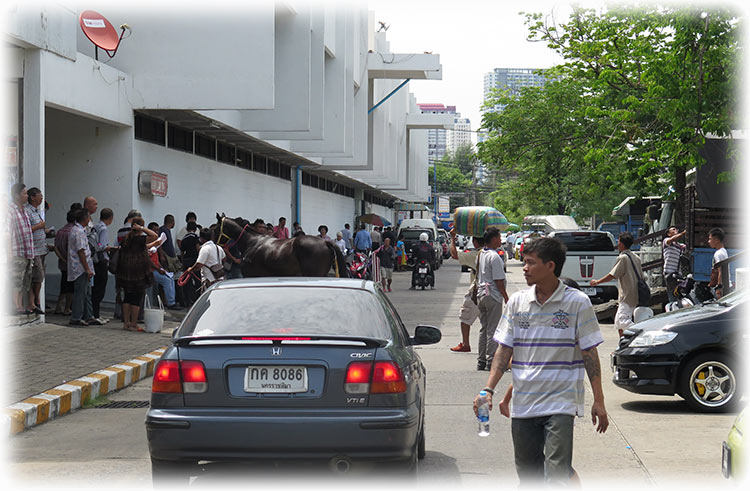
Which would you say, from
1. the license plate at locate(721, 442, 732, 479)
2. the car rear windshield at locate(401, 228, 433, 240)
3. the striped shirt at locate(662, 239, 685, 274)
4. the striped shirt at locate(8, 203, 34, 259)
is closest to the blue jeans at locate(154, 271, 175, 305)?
the striped shirt at locate(8, 203, 34, 259)

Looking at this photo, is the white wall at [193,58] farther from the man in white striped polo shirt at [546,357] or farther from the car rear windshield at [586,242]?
the man in white striped polo shirt at [546,357]

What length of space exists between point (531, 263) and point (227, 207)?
22.0 metres

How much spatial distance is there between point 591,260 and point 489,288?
1068 cm

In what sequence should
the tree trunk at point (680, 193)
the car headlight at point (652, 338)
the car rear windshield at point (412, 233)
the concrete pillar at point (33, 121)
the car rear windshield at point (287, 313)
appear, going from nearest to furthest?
the car rear windshield at point (287, 313)
the car headlight at point (652, 338)
the concrete pillar at point (33, 121)
the tree trunk at point (680, 193)
the car rear windshield at point (412, 233)

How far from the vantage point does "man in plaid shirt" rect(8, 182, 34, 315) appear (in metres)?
13.0

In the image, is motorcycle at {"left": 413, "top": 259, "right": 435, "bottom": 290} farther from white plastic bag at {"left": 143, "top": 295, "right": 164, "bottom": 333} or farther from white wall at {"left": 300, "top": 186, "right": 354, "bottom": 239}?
white plastic bag at {"left": 143, "top": 295, "right": 164, "bottom": 333}

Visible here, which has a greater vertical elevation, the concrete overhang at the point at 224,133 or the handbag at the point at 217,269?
the concrete overhang at the point at 224,133

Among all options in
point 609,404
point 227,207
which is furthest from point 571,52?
point 609,404

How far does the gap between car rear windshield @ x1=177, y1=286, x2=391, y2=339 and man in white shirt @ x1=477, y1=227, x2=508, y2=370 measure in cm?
583

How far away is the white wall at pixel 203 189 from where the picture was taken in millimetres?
20250

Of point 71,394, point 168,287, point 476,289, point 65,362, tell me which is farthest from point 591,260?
point 71,394

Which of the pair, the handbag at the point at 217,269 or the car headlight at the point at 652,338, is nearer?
the car headlight at the point at 652,338

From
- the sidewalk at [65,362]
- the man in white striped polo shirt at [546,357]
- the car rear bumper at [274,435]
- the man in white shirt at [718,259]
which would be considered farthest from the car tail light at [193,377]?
the man in white shirt at [718,259]

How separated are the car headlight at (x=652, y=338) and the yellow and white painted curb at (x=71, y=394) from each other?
563 centimetres
